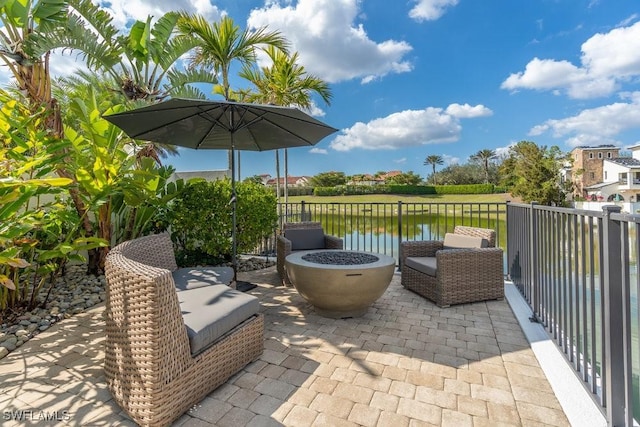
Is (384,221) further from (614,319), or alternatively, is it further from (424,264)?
(614,319)

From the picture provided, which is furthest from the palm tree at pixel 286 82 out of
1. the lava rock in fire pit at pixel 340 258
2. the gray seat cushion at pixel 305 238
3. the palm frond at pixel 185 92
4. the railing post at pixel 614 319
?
the railing post at pixel 614 319

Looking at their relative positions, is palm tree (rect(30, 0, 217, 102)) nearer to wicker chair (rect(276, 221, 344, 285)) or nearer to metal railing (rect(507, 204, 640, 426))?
wicker chair (rect(276, 221, 344, 285))

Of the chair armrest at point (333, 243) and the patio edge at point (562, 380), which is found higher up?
the chair armrest at point (333, 243)

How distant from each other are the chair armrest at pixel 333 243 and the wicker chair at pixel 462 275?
1.09m

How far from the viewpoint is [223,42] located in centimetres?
707

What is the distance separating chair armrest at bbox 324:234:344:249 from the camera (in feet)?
15.0

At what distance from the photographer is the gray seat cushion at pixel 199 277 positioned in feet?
8.76

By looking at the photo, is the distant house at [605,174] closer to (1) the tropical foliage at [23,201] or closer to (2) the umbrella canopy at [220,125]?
(2) the umbrella canopy at [220,125]

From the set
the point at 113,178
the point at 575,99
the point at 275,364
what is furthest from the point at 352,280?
the point at 575,99

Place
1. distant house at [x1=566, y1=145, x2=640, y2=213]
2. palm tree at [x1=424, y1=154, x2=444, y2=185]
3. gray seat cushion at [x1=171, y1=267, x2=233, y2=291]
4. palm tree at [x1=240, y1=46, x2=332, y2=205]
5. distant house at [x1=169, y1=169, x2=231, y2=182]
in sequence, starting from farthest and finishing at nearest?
palm tree at [x1=424, y1=154, x2=444, y2=185]
distant house at [x1=566, y1=145, x2=640, y2=213]
palm tree at [x1=240, y1=46, x2=332, y2=205]
distant house at [x1=169, y1=169, x2=231, y2=182]
gray seat cushion at [x1=171, y1=267, x2=233, y2=291]

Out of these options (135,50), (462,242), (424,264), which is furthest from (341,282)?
(135,50)

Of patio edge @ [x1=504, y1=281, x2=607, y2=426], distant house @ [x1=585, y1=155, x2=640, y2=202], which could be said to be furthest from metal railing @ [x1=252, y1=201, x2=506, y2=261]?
distant house @ [x1=585, y1=155, x2=640, y2=202]

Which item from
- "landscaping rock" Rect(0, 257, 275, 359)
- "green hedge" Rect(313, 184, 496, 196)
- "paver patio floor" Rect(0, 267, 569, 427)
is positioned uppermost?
"green hedge" Rect(313, 184, 496, 196)

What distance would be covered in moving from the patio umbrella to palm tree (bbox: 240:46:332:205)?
17.6 ft
